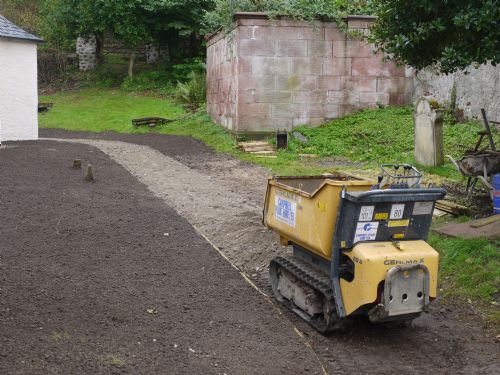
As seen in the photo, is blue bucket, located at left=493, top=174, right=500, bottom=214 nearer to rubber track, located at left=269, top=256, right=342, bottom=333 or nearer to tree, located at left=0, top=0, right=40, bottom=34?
rubber track, located at left=269, top=256, right=342, bottom=333

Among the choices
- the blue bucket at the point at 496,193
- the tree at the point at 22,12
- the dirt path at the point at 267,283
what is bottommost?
the dirt path at the point at 267,283

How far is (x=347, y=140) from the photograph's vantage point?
60.1 feet

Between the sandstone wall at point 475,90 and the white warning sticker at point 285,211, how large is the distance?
10.3 metres

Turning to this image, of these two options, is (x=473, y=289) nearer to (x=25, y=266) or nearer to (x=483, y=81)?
(x=25, y=266)

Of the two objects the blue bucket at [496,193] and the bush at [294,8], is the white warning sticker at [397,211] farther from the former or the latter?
the bush at [294,8]

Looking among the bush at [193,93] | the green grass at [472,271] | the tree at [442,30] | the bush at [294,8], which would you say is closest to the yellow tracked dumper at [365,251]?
the green grass at [472,271]

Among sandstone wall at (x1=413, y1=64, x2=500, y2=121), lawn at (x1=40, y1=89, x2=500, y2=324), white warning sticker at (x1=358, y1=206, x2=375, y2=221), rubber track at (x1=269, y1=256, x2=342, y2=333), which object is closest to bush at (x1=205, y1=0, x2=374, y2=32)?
sandstone wall at (x1=413, y1=64, x2=500, y2=121)

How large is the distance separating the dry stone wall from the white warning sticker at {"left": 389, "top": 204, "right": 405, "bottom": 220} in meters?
13.8

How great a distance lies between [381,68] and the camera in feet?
67.5

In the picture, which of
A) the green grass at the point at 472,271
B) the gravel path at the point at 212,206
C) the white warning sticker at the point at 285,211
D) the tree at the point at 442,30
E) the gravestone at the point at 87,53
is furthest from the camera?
the gravestone at the point at 87,53

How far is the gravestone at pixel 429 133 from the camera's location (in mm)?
13383

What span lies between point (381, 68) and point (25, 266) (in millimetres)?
15602

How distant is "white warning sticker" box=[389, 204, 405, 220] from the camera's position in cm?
591

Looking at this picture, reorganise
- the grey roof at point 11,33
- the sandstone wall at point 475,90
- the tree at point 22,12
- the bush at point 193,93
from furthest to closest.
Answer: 1. the tree at point 22,12
2. the bush at point 193,93
3. the grey roof at point 11,33
4. the sandstone wall at point 475,90
